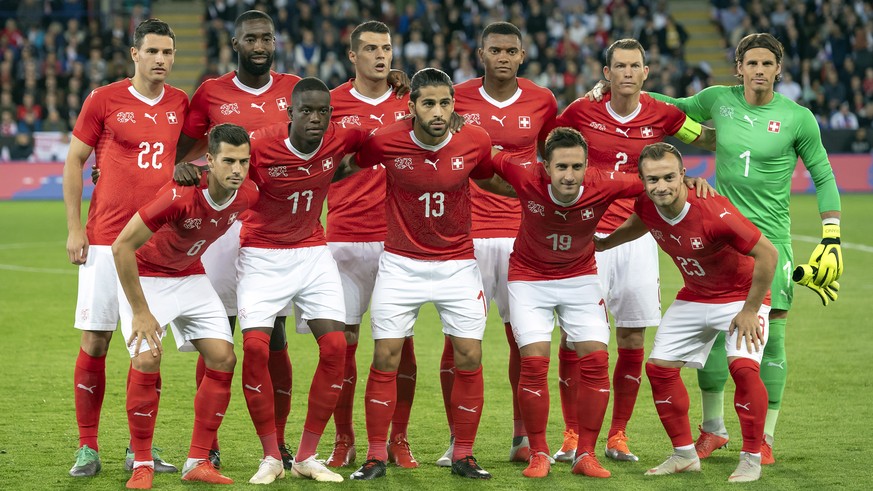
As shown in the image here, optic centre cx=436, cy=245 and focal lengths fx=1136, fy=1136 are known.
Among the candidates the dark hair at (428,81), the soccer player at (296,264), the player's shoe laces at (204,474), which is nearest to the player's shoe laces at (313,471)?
the soccer player at (296,264)

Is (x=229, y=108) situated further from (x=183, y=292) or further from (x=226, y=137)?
(x=183, y=292)

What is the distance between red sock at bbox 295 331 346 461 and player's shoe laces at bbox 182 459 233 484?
498 millimetres

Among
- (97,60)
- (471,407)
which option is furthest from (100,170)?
(97,60)

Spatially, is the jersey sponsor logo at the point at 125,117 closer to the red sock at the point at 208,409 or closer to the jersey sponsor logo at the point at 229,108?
the jersey sponsor logo at the point at 229,108

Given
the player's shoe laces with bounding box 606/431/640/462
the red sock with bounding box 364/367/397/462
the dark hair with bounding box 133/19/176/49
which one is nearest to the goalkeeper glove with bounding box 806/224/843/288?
the player's shoe laces with bounding box 606/431/640/462

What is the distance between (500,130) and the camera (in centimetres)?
714

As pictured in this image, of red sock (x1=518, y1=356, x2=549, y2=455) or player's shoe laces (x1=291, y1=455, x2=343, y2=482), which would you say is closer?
player's shoe laces (x1=291, y1=455, x2=343, y2=482)

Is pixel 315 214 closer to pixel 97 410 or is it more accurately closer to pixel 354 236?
pixel 354 236

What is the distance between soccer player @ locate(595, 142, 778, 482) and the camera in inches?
249

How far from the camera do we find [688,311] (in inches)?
260

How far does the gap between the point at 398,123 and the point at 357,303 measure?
116cm


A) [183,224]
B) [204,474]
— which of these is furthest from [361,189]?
[204,474]

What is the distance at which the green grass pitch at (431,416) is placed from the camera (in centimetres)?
636

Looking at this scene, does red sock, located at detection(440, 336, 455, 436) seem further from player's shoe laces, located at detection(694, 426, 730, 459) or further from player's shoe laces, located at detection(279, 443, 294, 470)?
player's shoe laces, located at detection(694, 426, 730, 459)
